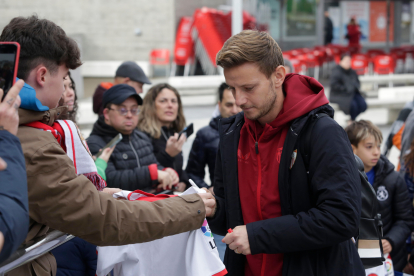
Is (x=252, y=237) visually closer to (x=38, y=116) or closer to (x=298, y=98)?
(x=298, y=98)

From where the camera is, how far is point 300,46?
21875 mm

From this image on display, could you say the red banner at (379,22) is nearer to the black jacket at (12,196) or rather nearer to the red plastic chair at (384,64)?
the red plastic chair at (384,64)

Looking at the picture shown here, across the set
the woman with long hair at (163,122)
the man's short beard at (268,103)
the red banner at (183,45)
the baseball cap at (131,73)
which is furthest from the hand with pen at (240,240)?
the red banner at (183,45)

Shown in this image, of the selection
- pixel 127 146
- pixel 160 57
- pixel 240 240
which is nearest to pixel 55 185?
pixel 240 240

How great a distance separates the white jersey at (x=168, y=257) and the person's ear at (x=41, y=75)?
26.8 inches

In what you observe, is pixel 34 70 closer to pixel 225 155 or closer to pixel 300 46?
pixel 225 155

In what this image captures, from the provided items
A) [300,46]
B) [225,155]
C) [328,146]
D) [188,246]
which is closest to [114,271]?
[188,246]

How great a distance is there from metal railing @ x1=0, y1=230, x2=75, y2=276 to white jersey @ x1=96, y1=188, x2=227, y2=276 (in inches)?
14.0

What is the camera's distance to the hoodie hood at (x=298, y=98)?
1.93 meters

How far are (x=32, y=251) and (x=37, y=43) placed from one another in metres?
0.73

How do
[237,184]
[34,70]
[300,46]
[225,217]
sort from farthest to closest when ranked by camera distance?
[300,46] → [225,217] → [237,184] → [34,70]

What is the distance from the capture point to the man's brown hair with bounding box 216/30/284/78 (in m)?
1.92

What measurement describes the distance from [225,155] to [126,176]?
5.55 feet

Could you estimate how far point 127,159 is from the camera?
385cm
